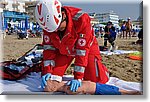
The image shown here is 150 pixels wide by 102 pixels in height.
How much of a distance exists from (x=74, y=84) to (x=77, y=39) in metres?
0.24

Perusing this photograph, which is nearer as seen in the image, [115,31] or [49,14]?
[49,14]

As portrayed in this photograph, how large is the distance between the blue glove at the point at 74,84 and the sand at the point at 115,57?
0.72 ft

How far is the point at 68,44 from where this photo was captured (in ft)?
7.18

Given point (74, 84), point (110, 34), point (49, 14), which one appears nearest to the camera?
point (49, 14)

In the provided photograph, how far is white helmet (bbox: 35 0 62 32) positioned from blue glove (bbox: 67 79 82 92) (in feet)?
1.00

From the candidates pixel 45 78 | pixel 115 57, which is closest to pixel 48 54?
pixel 45 78

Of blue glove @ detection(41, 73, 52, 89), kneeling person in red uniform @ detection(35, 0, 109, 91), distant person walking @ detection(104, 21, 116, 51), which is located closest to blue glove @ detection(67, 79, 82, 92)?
kneeling person in red uniform @ detection(35, 0, 109, 91)

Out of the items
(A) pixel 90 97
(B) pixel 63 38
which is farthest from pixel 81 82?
(B) pixel 63 38

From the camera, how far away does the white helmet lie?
2070 mm

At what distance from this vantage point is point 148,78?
7.29 feet

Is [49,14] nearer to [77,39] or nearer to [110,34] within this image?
[77,39]

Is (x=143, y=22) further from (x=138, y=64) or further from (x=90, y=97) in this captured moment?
(x=90, y=97)

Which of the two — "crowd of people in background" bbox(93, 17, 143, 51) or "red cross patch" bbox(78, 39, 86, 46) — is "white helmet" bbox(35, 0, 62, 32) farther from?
"crowd of people in background" bbox(93, 17, 143, 51)

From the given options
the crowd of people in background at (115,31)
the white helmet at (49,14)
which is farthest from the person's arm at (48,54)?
the crowd of people in background at (115,31)
